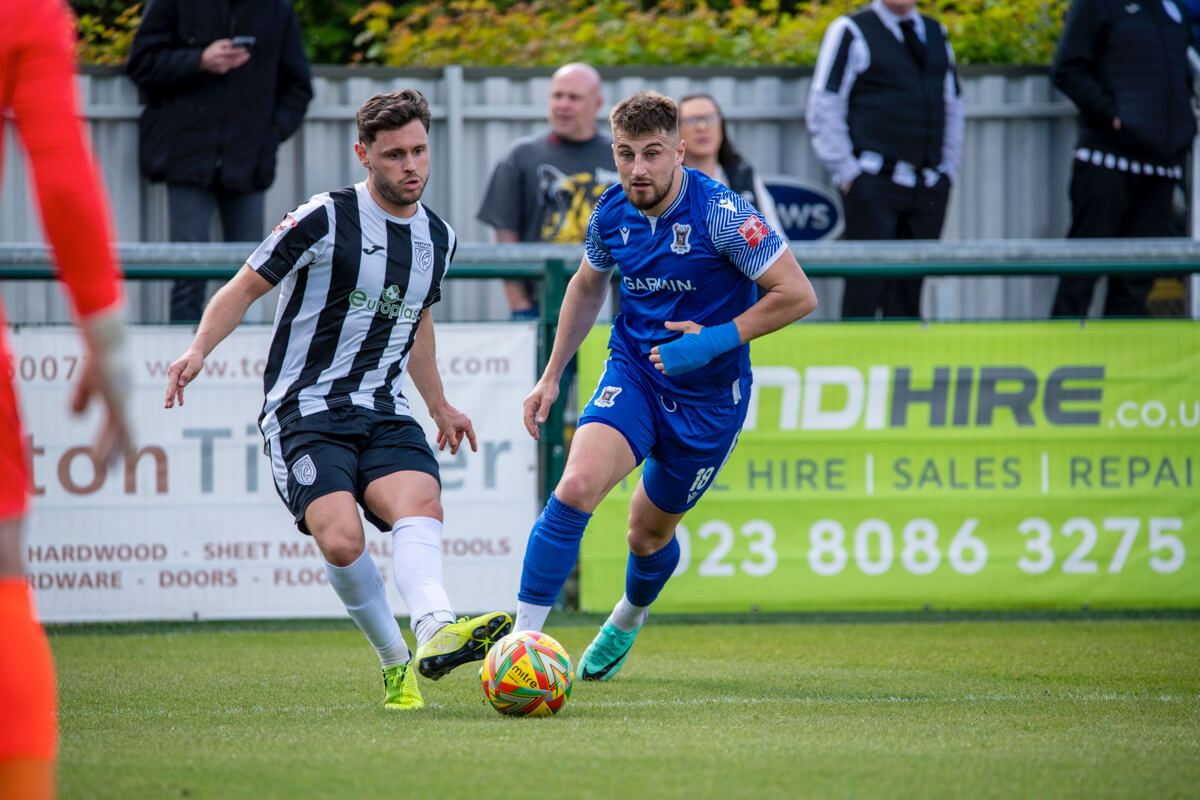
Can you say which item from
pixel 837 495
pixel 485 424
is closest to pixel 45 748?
pixel 485 424

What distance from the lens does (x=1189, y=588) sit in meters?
7.59

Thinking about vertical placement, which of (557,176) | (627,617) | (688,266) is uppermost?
(557,176)

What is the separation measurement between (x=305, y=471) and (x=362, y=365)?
45 centimetres

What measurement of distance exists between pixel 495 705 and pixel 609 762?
3.31 feet

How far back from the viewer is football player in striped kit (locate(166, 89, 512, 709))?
487 centimetres

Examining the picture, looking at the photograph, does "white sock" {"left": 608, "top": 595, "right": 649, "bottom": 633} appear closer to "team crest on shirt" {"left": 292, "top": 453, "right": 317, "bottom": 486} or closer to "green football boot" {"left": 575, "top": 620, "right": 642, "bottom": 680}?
"green football boot" {"left": 575, "top": 620, "right": 642, "bottom": 680}

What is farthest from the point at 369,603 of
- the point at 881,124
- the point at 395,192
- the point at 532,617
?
the point at 881,124

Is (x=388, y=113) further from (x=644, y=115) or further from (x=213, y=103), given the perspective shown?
(x=213, y=103)

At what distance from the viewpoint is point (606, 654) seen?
5812 mm

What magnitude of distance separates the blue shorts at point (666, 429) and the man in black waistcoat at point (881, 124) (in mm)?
3303

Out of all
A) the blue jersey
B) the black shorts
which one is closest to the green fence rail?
the blue jersey

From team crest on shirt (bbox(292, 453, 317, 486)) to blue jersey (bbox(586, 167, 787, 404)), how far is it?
1.34 meters

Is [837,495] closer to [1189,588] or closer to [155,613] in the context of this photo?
[1189,588]

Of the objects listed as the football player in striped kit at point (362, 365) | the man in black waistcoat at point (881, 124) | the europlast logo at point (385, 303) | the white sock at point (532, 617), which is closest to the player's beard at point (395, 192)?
the football player in striped kit at point (362, 365)
